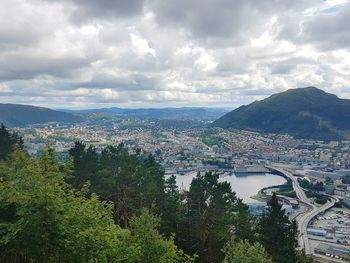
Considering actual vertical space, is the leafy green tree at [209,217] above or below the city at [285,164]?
above

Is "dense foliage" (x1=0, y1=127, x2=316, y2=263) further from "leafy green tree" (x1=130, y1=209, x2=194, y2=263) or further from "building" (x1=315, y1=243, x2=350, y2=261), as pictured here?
"building" (x1=315, y1=243, x2=350, y2=261)

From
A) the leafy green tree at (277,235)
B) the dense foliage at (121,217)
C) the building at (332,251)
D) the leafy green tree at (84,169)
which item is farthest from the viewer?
the building at (332,251)

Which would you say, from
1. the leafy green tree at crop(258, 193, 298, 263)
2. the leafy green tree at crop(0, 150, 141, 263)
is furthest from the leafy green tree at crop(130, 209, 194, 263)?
the leafy green tree at crop(258, 193, 298, 263)

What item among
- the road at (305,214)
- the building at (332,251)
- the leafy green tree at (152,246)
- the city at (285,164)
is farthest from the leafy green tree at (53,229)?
the building at (332,251)

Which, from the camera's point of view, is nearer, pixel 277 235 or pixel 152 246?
pixel 152 246

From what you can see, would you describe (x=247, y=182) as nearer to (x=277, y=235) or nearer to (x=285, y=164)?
(x=285, y=164)

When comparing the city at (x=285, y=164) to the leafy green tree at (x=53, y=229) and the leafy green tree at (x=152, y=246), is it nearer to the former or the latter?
the leafy green tree at (x=53, y=229)

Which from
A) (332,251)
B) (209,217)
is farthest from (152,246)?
(332,251)
